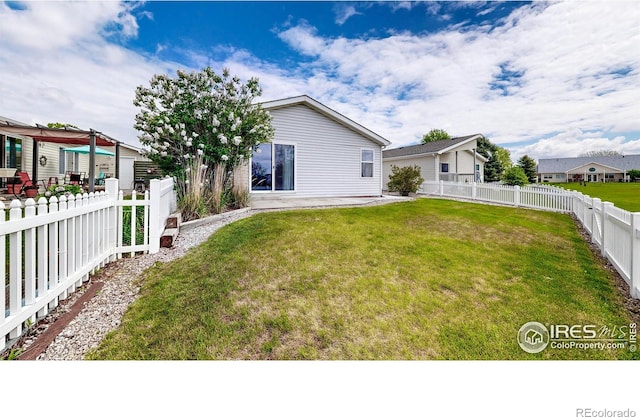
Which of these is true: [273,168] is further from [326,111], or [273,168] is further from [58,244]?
[58,244]

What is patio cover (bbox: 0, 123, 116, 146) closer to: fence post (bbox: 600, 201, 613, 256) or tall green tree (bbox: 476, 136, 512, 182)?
fence post (bbox: 600, 201, 613, 256)

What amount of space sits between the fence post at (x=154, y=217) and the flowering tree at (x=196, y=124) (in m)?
2.12

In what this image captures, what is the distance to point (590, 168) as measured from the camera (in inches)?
391

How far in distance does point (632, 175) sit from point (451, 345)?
27.8 feet

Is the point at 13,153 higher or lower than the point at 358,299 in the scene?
higher

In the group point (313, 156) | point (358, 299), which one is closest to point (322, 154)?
point (313, 156)

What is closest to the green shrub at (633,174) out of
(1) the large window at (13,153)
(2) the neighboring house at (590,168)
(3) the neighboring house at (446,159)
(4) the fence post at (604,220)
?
(2) the neighboring house at (590,168)

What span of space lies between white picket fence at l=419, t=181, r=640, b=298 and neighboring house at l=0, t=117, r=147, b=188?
1052 centimetres

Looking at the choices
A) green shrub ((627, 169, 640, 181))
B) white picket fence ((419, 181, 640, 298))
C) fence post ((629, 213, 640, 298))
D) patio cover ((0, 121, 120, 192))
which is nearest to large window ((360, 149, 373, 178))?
white picket fence ((419, 181, 640, 298))

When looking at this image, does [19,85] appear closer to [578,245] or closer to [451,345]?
[451,345]

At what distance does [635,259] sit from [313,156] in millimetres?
8554

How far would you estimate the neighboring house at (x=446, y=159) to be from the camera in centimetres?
1630

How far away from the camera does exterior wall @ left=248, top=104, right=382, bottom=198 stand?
9.89 meters
